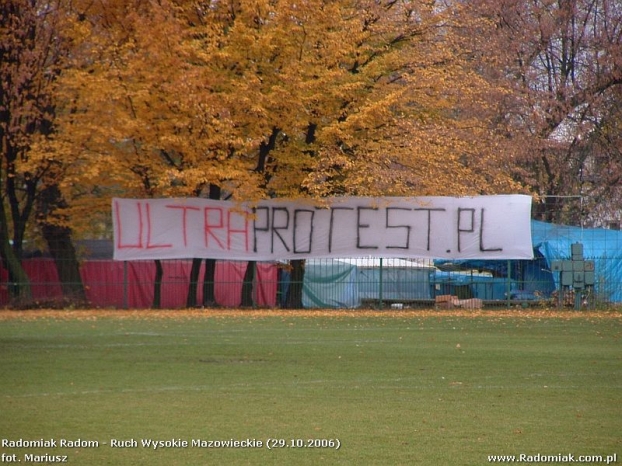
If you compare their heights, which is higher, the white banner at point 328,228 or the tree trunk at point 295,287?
the white banner at point 328,228

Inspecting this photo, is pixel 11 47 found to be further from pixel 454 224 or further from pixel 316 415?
pixel 316 415

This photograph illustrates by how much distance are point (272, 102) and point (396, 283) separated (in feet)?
23.2

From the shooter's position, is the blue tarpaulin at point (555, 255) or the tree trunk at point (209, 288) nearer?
the blue tarpaulin at point (555, 255)

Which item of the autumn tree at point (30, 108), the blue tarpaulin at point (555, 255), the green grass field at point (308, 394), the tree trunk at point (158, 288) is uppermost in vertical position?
the autumn tree at point (30, 108)

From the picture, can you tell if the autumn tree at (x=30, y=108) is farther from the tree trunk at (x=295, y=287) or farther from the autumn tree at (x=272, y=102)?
the tree trunk at (x=295, y=287)

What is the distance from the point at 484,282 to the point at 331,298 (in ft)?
16.5

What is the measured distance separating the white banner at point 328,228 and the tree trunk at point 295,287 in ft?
4.26

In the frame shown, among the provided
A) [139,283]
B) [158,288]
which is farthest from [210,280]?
[139,283]

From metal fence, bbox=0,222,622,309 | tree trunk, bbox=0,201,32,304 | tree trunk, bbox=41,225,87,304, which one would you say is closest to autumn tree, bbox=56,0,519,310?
tree trunk, bbox=41,225,87,304

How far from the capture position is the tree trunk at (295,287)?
30.6 m

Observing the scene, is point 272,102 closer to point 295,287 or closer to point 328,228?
point 328,228

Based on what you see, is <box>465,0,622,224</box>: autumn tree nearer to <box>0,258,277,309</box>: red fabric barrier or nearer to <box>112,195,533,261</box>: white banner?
<box>112,195,533,261</box>: white banner

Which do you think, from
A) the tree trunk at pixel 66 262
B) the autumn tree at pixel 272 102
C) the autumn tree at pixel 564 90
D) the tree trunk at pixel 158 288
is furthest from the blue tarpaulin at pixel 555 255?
the tree trunk at pixel 66 262

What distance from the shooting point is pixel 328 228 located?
29.7 metres
